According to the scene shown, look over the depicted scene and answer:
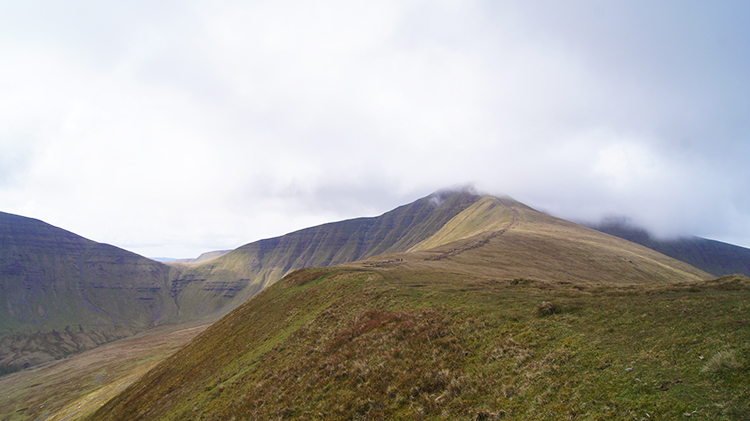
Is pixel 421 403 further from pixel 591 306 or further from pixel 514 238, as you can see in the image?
pixel 514 238

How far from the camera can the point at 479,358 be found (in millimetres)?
16938

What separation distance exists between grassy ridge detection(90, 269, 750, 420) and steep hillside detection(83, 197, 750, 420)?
0.08m

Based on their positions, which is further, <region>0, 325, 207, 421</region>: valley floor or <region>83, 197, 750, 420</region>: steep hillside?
<region>0, 325, 207, 421</region>: valley floor

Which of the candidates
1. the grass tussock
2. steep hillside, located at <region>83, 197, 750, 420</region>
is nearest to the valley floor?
steep hillside, located at <region>83, 197, 750, 420</region>

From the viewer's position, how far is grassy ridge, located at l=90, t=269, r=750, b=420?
36.7 feet

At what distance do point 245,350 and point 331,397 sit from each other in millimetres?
23054

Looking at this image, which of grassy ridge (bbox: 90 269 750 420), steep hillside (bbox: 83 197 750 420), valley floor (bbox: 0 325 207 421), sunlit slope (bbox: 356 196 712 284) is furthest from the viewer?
valley floor (bbox: 0 325 207 421)

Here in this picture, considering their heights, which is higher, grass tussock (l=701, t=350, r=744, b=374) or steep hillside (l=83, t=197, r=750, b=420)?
grass tussock (l=701, t=350, r=744, b=374)

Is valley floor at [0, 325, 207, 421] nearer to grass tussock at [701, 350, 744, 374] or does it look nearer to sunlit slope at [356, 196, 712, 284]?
sunlit slope at [356, 196, 712, 284]

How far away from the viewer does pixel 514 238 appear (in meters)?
106

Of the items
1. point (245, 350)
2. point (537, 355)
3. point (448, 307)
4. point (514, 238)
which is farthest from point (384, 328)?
point (514, 238)

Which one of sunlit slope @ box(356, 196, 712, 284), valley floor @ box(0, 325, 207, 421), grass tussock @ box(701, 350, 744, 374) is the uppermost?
grass tussock @ box(701, 350, 744, 374)

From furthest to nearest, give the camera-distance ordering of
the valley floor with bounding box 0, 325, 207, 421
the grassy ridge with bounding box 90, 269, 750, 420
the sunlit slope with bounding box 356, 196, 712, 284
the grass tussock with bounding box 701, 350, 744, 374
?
1. the valley floor with bounding box 0, 325, 207, 421
2. the sunlit slope with bounding box 356, 196, 712, 284
3. the grassy ridge with bounding box 90, 269, 750, 420
4. the grass tussock with bounding box 701, 350, 744, 374

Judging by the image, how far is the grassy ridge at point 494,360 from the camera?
1119 centimetres
